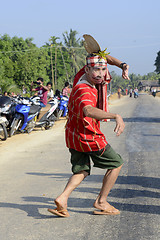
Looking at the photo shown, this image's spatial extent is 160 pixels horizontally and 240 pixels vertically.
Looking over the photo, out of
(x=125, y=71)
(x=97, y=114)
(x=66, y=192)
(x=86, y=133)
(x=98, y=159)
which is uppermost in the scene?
(x=125, y=71)

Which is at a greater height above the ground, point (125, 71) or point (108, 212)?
point (125, 71)

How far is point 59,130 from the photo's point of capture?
1367 centimetres

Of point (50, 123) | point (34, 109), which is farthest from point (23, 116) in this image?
point (50, 123)

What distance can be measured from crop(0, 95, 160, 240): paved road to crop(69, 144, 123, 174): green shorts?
55 centimetres

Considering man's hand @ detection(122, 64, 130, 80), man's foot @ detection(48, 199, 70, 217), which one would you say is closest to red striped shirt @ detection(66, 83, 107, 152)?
man's hand @ detection(122, 64, 130, 80)

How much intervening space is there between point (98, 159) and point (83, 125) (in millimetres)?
412

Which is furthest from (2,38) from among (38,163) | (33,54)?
(38,163)

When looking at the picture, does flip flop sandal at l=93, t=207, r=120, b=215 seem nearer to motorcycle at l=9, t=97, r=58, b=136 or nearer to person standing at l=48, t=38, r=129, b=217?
person standing at l=48, t=38, r=129, b=217

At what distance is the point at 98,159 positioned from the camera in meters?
4.26

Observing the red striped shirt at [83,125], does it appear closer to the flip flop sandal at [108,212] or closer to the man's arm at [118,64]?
the man's arm at [118,64]

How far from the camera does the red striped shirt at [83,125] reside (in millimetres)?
4062

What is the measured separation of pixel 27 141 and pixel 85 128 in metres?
6.91

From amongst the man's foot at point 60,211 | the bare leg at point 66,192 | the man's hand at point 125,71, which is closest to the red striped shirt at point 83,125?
the bare leg at point 66,192

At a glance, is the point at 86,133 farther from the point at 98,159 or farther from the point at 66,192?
the point at 66,192
